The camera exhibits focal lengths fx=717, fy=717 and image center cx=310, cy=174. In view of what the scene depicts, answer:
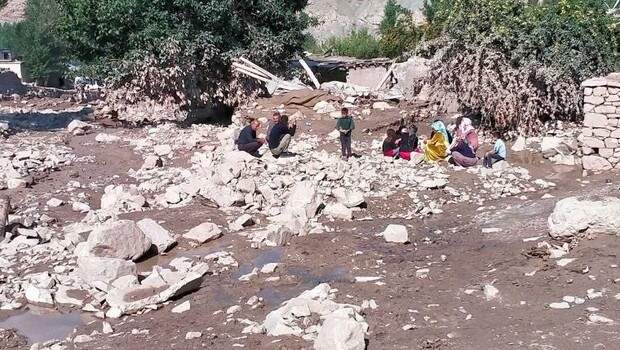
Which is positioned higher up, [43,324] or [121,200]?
[121,200]

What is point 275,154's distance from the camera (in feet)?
40.6

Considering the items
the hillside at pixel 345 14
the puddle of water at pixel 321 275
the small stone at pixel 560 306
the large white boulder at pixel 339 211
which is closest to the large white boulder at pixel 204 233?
the large white boulder at pixel 339 211

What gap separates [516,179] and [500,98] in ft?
10.6

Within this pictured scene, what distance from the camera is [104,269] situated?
754 cm

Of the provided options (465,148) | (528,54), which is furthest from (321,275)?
(528,54)

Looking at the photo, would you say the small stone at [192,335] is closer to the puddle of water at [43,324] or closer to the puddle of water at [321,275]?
the puddle of water at [43,324]

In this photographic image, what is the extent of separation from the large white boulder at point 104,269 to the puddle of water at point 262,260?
1136mm

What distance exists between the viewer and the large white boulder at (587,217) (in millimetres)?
7102

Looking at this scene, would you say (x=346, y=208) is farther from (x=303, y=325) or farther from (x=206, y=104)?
(x=206, y=104)

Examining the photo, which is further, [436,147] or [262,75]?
[262,75]

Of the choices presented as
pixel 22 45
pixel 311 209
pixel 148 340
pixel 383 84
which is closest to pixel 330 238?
pixel 311 209

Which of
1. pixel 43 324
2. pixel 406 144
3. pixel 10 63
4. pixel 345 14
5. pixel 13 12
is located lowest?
pixel 43 324

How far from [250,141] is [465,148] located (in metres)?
3.65

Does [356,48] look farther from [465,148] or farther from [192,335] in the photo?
[192,335]
